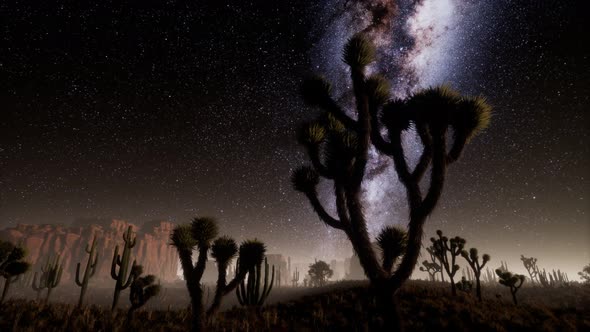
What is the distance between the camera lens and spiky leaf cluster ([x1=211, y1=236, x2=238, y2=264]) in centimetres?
976

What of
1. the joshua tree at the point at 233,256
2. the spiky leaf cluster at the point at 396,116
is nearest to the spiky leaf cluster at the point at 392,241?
the spiky leaf cluster at the point at 396,116

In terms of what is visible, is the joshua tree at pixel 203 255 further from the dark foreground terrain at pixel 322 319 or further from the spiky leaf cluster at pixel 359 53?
the spiky leaf cluster at pixel 359 53

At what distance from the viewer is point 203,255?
916 cm

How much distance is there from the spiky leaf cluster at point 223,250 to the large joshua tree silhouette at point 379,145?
4224mm

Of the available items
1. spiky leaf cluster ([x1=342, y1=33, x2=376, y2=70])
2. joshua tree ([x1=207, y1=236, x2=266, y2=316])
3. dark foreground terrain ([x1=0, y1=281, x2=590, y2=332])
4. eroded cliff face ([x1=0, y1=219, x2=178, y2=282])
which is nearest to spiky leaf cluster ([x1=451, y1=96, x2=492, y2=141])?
spiky leaf cluster ([x1=342, y1=33, x2=376, y2=70])

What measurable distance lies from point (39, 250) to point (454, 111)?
112 metres

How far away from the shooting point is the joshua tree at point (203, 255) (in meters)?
8.22

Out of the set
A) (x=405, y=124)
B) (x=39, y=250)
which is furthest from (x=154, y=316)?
(x=39, y=250)

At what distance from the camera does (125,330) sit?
22.4ft

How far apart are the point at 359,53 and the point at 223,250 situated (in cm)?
824

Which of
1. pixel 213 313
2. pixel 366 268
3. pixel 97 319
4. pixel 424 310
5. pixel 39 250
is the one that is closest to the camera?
pixel 366 268

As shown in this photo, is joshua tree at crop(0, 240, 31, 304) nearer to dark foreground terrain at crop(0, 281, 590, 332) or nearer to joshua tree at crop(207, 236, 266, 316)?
dark foreground terrain at crop(0, 281, 590, 332)

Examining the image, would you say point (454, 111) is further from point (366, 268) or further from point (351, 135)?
point (366, 268)

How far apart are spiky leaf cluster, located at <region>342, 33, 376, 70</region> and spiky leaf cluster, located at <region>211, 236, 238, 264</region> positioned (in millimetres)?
7749
